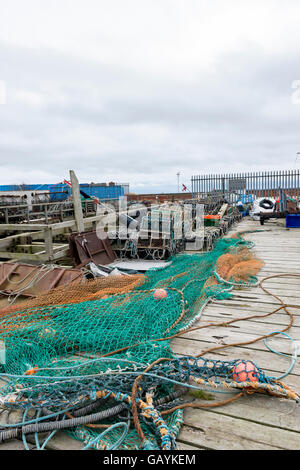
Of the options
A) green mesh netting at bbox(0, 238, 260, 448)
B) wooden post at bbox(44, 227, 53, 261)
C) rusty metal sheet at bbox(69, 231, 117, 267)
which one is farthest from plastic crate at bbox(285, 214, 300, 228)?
wooden post at bbox(44, 227, 53, 261)

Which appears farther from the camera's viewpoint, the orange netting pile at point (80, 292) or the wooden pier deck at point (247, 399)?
the orange netting pile at point (80, 292)

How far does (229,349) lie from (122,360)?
1.05 m

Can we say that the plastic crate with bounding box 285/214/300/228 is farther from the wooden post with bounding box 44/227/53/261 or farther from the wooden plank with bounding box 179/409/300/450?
the wooden plank with bounding box 179/409/300/450

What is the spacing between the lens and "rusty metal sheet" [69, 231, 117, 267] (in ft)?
28.1

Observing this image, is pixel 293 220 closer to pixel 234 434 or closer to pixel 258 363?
pixel 258 363

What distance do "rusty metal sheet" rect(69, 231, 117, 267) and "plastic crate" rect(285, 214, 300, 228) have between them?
566 cm

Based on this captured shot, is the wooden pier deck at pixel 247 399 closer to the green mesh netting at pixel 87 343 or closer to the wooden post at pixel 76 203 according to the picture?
the green mesh netting at pixel 87 343

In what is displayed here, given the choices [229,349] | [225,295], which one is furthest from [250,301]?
[229,349]

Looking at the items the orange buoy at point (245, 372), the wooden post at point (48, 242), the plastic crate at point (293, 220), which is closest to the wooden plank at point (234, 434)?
the orange buoy at point (245, 372)

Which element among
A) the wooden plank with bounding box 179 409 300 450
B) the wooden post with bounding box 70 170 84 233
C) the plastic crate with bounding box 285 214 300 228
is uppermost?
the wooden post with bounding box 70 170 84 233

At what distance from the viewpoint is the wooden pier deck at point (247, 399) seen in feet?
5.70

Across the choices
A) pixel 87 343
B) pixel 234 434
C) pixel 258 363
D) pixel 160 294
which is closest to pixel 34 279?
pixel 160 294

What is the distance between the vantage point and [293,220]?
400 inches

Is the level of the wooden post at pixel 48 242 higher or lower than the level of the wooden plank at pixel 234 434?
higher
